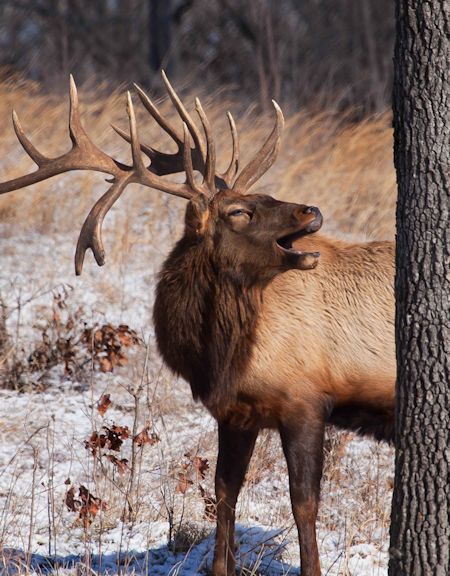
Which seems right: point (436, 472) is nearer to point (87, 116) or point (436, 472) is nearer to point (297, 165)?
point (297, 165)

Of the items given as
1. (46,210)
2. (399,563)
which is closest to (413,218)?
(399,563)

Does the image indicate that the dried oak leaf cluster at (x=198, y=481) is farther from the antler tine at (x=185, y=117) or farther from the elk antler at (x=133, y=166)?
the antler tine at (x=185, y=117)

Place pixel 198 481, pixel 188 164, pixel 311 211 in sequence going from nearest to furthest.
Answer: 1. pixel 311 211
2. pixel 188 164
3. pixel 198 481

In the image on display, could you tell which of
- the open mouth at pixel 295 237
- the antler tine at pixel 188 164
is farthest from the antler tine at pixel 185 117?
the open mouth at pixel 295 237

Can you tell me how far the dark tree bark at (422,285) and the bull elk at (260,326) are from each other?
1180 mm

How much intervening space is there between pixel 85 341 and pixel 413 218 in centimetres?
400

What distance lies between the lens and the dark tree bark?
3246 millimetres

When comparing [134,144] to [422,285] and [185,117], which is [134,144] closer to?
[185,117]

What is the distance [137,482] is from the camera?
17.6 ft

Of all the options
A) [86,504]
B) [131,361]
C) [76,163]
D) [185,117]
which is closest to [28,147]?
[76,163]

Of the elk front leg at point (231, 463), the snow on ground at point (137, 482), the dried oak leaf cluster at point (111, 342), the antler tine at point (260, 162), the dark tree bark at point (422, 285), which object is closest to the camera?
the dark tree bark at point (422, 285)

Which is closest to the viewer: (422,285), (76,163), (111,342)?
(422,285)

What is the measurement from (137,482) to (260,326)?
47.7 inches

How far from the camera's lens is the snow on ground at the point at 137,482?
15.4ft
